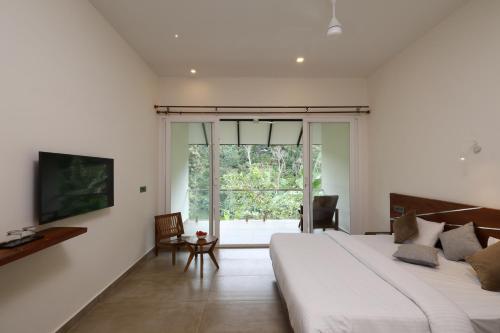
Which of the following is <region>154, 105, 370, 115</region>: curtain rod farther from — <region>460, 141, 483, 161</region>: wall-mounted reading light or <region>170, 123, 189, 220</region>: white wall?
<region>460, 141, 483, 161</region>: wall-mounted reading light

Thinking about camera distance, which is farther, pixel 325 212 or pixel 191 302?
pixel 325 212

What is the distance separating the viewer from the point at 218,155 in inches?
173

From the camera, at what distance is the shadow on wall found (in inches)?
62.3

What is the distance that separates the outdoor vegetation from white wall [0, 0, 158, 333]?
119 cm

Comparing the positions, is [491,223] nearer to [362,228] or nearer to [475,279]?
[475,279]

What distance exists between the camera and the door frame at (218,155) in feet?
14.4

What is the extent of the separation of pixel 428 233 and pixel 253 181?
12.8ft

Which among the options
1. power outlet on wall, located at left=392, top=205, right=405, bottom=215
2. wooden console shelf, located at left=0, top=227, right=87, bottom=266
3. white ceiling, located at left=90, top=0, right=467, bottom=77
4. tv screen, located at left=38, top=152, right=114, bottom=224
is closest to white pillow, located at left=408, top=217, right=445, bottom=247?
power outlet on wall, located at left=392, top=205, right=405, bottom=215

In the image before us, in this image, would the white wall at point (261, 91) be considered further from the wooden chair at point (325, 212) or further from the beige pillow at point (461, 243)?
the beige pillow at point (461, 243)

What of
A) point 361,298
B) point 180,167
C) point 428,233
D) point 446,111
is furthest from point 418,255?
point 180,167

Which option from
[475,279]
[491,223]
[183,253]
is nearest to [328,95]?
[491,223]

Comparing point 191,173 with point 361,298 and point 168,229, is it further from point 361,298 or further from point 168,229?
point 361,298

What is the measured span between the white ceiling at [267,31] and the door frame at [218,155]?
0.79 m

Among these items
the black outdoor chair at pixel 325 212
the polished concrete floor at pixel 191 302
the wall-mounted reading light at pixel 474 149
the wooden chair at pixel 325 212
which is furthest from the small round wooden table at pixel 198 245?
the wall-mounted reading light at pixel 474 149
